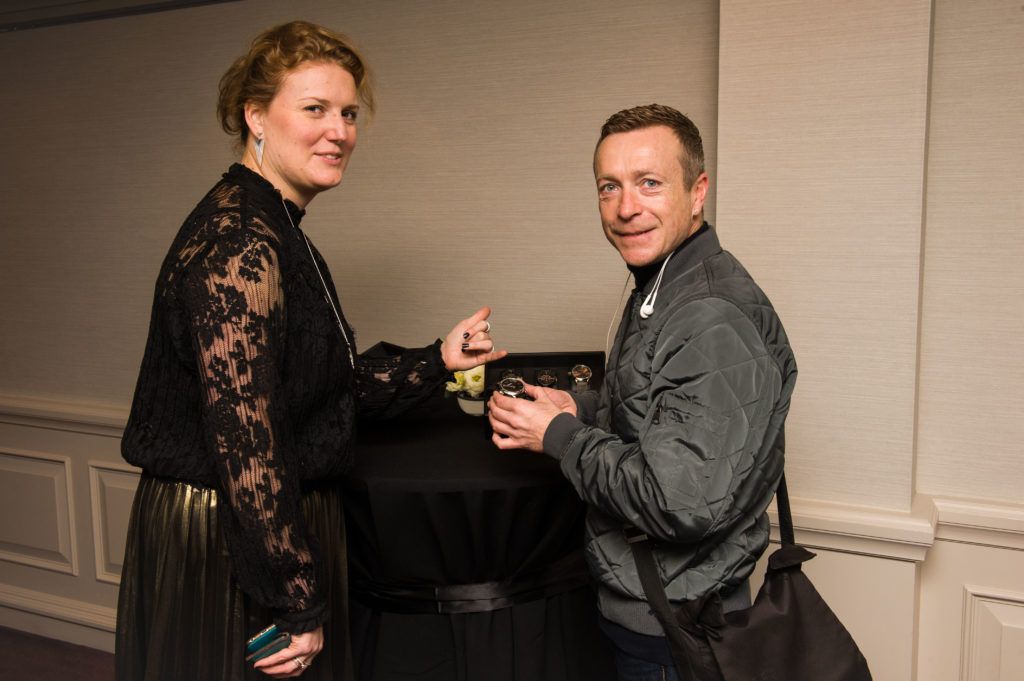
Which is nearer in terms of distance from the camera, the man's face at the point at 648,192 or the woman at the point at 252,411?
the woman at the point at 252,411

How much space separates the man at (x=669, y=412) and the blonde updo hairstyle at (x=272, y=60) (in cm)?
51

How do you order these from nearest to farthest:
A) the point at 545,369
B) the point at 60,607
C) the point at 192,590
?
the point at 192,590, the point at 545,369, the point at 60,607

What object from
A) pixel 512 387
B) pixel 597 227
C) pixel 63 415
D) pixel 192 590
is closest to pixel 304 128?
pixel 512 387

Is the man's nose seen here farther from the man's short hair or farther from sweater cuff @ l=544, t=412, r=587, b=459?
sweater cuff @ l=544, t=412, r=587, b=459

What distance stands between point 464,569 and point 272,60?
0.96m

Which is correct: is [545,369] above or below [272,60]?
below

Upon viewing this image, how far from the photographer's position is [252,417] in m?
1.30

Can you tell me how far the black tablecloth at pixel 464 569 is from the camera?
153cm

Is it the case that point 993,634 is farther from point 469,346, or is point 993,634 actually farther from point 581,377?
Answer: point 469,346

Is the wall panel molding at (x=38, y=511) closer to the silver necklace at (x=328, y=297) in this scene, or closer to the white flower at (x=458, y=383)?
the white flower at (x=458, y=383)

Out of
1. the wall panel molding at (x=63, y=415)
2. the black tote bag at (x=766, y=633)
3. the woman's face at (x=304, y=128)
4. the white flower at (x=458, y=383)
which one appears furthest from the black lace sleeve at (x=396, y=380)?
the wall panel molding at (x=63, y=415)

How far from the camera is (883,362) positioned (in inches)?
80.1

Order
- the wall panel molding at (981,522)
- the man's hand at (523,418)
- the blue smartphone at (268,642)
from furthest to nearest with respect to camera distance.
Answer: the wall panel molding at (981,522), the man's hand at (523,418), the blue smartphone at (268,642)

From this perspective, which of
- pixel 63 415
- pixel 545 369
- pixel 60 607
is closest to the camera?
pixel 545 369
